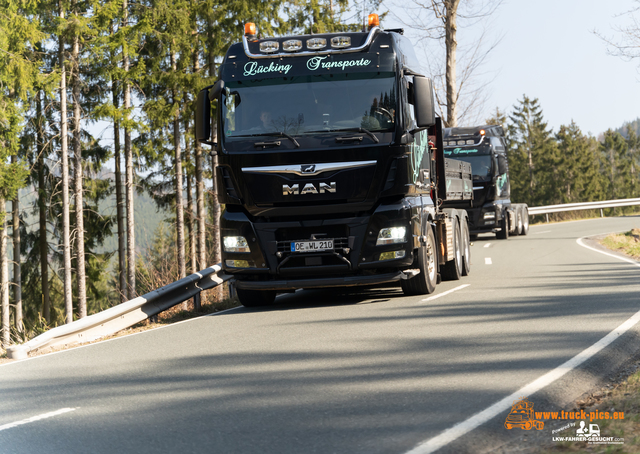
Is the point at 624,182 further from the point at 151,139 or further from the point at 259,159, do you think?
the point at 259,159

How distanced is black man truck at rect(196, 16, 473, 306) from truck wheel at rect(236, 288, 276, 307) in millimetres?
893

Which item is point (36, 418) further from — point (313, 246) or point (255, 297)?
point (255, 297)

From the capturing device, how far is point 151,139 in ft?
102

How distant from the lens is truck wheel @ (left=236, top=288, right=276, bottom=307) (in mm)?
11450

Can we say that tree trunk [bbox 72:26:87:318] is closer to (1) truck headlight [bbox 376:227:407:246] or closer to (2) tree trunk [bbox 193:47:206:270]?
(2) tree trunk [bbox 193:47:206:270]

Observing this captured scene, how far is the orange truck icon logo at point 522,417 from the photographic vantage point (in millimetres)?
4438

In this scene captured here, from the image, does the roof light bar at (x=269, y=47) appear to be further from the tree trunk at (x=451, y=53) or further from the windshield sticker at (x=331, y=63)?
the tree trunk at (x=451, y=53)

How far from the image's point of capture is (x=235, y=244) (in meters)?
10.4

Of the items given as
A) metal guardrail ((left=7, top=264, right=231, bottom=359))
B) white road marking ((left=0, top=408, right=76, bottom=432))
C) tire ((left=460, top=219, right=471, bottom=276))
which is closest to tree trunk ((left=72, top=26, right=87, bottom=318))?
metal guardrail ((left=7, top=264, right=231, bottom=359))

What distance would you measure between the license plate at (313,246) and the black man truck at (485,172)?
→ 52.6 ft

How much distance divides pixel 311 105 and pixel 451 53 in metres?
20.9

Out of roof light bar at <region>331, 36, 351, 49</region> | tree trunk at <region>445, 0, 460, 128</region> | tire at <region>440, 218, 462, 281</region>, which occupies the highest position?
tree trunk at <region>445, 0, 460, 128</region>

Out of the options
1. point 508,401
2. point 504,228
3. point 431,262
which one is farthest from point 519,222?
point 508,401

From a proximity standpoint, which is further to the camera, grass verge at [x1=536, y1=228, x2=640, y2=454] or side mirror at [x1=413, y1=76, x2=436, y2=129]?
side mirror at [x1=413, y1=76, x2=436, y2=129]
